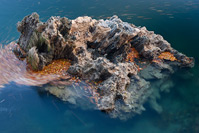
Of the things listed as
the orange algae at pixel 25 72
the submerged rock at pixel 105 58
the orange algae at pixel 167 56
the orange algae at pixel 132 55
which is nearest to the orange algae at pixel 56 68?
the orange algae at pixel 25 72

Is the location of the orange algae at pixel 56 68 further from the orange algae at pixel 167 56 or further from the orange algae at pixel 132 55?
the orange algae at pixel 167 56

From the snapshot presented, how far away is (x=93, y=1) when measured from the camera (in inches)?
1804

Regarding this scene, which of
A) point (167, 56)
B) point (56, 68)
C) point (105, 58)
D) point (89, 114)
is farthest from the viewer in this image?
point (167, 56)

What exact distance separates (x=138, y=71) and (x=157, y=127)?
720cm

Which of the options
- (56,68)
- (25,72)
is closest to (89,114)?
(56,68)

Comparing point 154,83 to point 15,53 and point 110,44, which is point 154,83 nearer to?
point 110,44

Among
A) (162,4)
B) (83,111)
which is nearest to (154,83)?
(83,111)

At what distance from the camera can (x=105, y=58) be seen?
16484mm

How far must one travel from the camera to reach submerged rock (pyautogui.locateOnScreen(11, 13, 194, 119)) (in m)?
12.7

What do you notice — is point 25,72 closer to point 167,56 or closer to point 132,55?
point 132,55

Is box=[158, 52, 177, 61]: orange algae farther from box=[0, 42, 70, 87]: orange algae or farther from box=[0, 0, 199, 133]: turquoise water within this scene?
box=[0, 42, 70, 87]: orange algae

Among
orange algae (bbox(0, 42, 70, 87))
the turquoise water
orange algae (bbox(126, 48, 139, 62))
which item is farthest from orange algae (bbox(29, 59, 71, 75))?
orange algae (bbox(126, 48, 139, 62))

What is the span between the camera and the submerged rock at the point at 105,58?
41.8 ft

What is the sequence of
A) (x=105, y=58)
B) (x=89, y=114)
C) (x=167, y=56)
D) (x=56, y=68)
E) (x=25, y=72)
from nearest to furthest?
(x=89, y=114), (x=25, y=72), (x=56, y=68), (x=105, y=58), (x=167, y=56)
